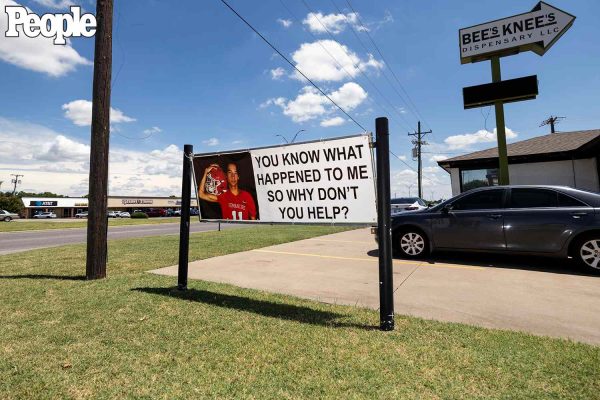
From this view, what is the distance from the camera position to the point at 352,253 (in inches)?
334

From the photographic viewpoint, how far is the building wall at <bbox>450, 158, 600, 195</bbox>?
41.3 ft

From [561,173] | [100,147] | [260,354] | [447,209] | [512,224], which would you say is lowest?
[260,354]

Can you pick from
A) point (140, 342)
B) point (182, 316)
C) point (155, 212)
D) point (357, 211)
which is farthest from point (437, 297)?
point (155, 212)

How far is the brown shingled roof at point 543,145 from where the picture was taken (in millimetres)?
13298

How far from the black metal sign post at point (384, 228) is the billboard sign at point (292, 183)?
0.68 ft

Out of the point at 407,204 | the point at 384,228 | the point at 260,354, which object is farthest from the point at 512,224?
the point at 407,204

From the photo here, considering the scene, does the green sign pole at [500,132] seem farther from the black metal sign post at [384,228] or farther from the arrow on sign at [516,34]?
the black metal sign post at [384,228]

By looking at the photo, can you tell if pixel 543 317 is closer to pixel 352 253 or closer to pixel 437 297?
pixel 437 297

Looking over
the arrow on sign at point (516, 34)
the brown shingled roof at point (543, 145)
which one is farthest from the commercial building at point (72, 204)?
the arrow on sign at point (516, 34)

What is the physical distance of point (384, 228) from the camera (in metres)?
3.52

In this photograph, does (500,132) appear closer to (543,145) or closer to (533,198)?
(543,145)

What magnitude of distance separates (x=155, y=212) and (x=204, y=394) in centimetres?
7646

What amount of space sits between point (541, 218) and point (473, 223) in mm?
1124

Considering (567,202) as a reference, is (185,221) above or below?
below
